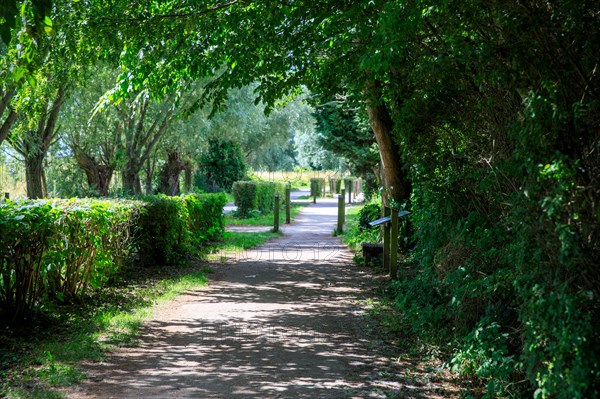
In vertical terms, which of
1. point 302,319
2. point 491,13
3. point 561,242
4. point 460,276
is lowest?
point 302,319

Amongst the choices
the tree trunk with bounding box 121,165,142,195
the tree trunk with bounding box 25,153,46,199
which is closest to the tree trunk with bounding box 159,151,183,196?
the tree trunk with bounding box 121,165,142,195

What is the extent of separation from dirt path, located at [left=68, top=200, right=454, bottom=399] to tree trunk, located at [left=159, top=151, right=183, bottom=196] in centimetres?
2338

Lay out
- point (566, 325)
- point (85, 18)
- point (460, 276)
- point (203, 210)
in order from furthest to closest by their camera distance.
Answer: point (203, 210)
point (85, 18)
point (460, 276)
point (566, 325)

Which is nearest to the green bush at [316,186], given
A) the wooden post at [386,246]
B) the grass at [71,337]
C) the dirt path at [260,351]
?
the wooden post at [386,246]

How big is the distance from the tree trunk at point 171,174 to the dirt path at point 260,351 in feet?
76.7

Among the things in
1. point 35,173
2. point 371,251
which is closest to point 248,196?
point 35,173

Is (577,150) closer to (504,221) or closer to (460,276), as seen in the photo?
(504,221)

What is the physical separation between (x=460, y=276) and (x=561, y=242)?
2431 mm

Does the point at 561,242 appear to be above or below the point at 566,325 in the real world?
above

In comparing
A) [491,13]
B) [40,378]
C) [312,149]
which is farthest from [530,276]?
[312,149]

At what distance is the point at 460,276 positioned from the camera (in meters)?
6.54

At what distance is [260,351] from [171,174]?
2924 cm

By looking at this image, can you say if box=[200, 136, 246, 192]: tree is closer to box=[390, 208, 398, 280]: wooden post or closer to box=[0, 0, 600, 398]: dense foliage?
→ box=[0, 0, 600, 398]: dense foliage

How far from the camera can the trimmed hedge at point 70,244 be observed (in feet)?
24.1
